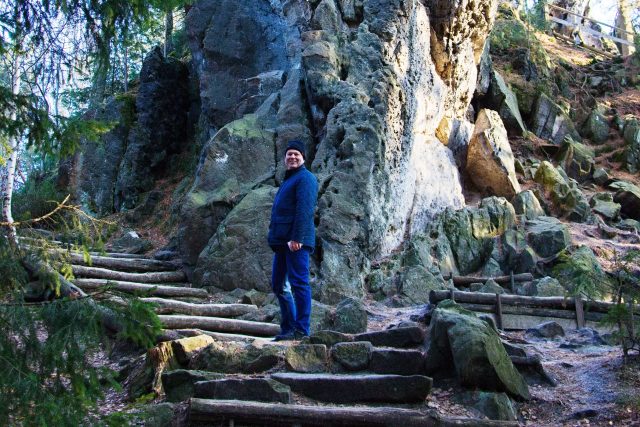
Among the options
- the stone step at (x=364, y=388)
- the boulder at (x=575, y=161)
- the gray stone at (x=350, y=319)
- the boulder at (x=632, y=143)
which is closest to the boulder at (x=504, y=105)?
the boulder at (x=575, y=161)

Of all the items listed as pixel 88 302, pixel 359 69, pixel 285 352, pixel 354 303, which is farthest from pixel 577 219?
pixel 88 302

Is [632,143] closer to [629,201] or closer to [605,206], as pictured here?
[629,201]

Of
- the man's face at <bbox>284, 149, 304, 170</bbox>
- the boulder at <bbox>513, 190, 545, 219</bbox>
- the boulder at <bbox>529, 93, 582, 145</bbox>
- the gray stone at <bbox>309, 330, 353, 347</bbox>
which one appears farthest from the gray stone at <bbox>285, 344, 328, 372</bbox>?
the boulder at <bbox>529, 93, 582, 145</bbox>

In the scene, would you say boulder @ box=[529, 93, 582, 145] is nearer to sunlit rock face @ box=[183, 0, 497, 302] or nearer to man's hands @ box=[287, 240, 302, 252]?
sunlit rock face @ box=[183, 0, 497, 302]

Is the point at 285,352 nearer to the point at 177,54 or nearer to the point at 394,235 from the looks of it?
the point at 394,235

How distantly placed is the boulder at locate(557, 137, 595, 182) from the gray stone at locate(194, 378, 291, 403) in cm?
1861

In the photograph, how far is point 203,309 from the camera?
361 inches

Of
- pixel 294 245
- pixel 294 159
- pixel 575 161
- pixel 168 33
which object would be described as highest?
pixel 168 33

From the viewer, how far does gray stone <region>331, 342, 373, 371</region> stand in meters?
6.00

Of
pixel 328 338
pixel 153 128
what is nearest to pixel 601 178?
pixel 153 128

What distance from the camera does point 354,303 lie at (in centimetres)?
799

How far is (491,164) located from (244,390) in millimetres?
14277

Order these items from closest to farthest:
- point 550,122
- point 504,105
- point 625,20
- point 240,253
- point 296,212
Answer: point 296,212 → point 240,253 → point 504,105 → point 550,122 → point 625,20

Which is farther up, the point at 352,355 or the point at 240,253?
the point at 240,253
